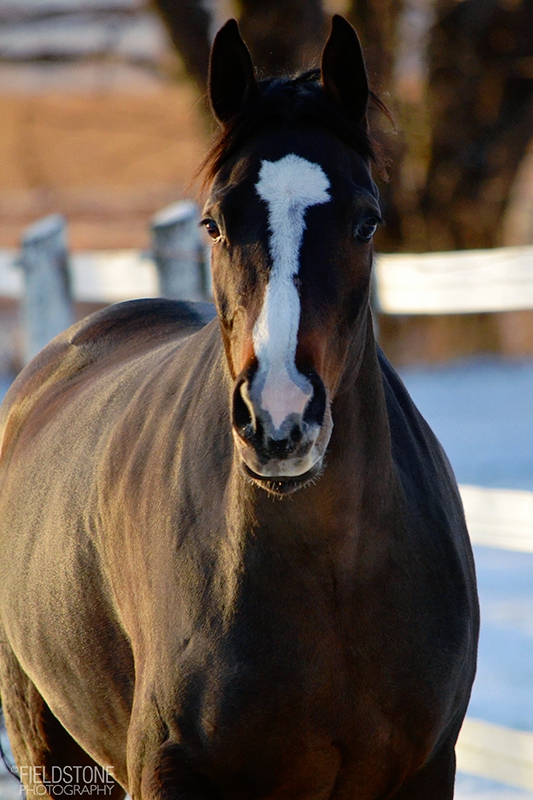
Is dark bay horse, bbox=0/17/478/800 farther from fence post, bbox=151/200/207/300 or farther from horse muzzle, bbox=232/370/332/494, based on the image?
fence post, bbox=151/200/207/300

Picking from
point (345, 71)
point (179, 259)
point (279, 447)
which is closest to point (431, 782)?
point (279, 447)

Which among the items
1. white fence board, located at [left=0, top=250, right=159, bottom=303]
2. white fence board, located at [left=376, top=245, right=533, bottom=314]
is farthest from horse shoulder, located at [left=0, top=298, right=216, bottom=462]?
white fence board, located at [left=0, top=250, right=159, bottom=303]

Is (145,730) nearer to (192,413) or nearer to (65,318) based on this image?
(192,413)

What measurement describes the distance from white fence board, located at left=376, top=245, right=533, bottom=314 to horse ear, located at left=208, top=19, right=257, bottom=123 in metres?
1.78

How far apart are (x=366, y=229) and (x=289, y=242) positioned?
0.70ft

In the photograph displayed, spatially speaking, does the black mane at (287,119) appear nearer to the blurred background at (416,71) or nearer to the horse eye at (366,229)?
the horse eye at (366,229)

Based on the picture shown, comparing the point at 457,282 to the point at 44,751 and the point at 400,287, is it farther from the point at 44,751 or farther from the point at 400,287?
the point at 44,751

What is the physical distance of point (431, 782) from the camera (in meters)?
2.17

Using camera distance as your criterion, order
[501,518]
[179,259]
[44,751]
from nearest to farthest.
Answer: [44,751]
[501,518]
[179,259]

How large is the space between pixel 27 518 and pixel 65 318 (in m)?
3.01

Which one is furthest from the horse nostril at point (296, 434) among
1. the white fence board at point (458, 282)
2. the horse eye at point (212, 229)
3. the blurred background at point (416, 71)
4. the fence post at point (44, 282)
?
the blurred background at point (416, 71)

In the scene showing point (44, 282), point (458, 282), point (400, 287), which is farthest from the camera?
point (44, 282)

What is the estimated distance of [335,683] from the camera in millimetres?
1975

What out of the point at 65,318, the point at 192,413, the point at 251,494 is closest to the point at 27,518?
the point at 192,413
